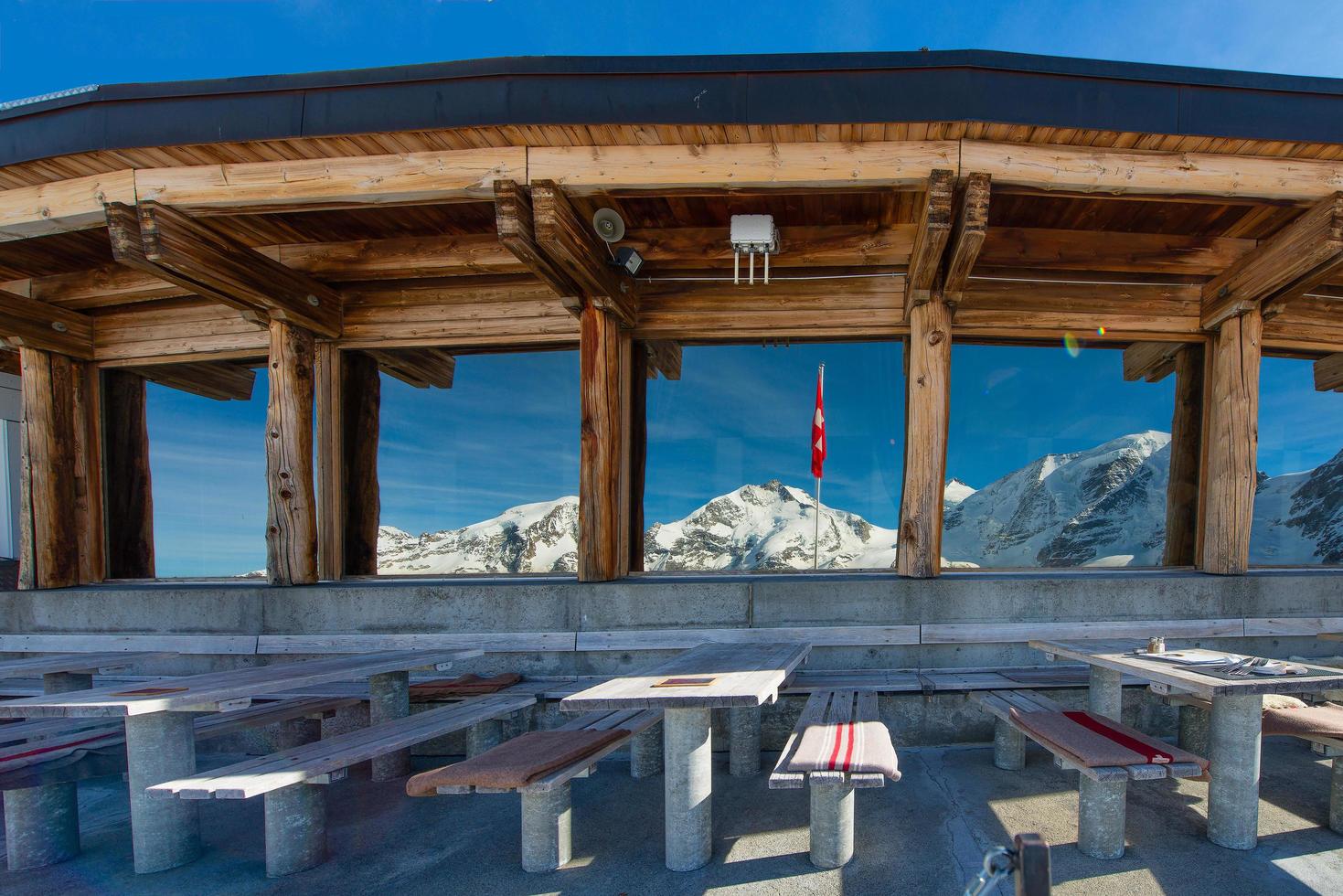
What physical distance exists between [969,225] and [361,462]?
18.1ft

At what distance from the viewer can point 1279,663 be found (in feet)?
9.70

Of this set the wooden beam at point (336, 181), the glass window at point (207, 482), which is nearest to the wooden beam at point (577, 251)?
the wooden beam at point (336, 181)

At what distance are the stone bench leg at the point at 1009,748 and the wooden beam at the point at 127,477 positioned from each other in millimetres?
7662

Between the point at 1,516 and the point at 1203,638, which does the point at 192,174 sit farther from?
the point at 1203,638

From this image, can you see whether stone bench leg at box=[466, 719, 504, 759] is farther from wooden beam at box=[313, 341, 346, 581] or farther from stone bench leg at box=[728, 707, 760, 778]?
wooden beam at box=[313, 341, 346, 581]

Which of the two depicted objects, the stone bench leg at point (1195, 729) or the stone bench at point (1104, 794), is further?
the stone bench leg at point (1195, 729)

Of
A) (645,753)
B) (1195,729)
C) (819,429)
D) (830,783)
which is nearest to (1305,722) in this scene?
(1195,729)

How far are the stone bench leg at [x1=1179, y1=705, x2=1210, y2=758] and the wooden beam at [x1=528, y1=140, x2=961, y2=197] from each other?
12.0 ft

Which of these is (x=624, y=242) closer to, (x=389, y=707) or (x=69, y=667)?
(x=389, y=707)

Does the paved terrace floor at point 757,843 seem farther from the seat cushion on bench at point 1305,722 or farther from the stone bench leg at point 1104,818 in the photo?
the seat cushion on bench at point 1305,722

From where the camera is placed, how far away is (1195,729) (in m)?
3.87

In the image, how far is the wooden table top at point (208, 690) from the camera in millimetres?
2592

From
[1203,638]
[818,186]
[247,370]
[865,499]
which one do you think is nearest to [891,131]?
[818,186]

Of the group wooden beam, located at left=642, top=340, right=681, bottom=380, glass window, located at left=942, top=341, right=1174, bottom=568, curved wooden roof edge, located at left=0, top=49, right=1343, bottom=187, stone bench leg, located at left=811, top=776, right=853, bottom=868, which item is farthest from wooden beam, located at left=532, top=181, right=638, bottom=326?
glass window, located at left=942, top=341, right=1174, bottom=568
